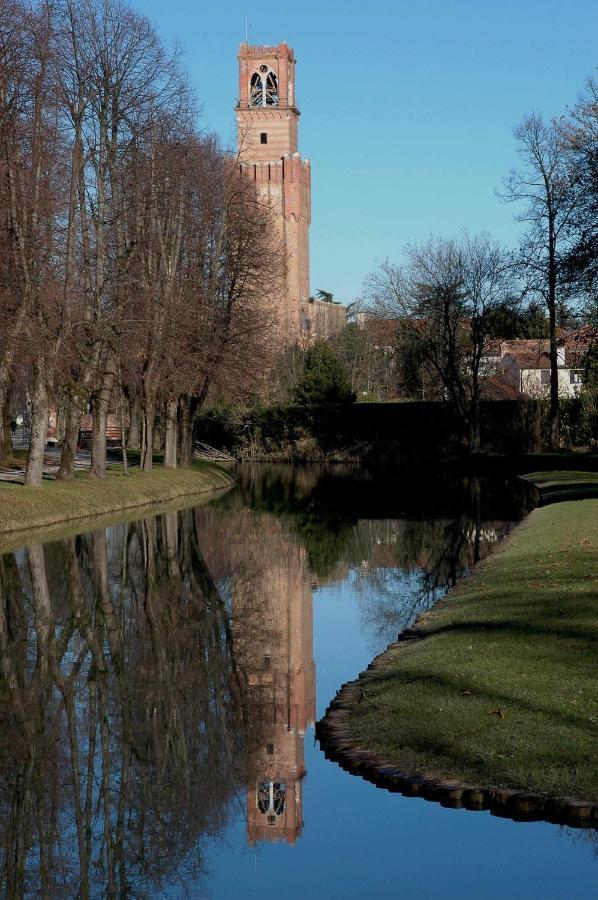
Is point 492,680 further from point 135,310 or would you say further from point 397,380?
point 397,380

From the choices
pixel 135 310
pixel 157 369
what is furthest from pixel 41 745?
pixel 157 369

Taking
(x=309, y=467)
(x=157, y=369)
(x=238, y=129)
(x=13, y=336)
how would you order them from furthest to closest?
(x=238, y=129)
(x=309, y=467)
(x=157, y=369)
(x=13, y=336)

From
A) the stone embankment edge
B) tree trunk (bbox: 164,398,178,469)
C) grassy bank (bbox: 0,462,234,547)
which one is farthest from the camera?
tree trunk (bbox: 164,398,178,469)

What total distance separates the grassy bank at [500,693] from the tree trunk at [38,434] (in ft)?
58.5

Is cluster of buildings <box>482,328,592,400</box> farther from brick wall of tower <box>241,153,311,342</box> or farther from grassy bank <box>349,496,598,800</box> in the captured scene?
grassy bank <box>349,496,598,800</box>

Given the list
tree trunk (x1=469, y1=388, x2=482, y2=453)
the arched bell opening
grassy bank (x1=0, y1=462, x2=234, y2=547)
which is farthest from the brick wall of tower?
grassy bank (x1=0, y1=462, x2=234, y2=547)

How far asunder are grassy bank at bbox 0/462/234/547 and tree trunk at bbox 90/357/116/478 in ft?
1.65

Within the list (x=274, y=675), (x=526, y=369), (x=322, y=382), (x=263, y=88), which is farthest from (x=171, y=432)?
(x=263, y=88)

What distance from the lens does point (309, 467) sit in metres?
67.5

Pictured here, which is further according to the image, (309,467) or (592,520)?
(309,467)

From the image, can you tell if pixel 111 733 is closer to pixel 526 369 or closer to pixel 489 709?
pixel 489 709

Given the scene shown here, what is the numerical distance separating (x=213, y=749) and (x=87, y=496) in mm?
24754

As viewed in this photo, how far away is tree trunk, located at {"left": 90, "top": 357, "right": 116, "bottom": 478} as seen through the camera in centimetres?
3872

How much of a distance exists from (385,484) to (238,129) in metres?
78.5
